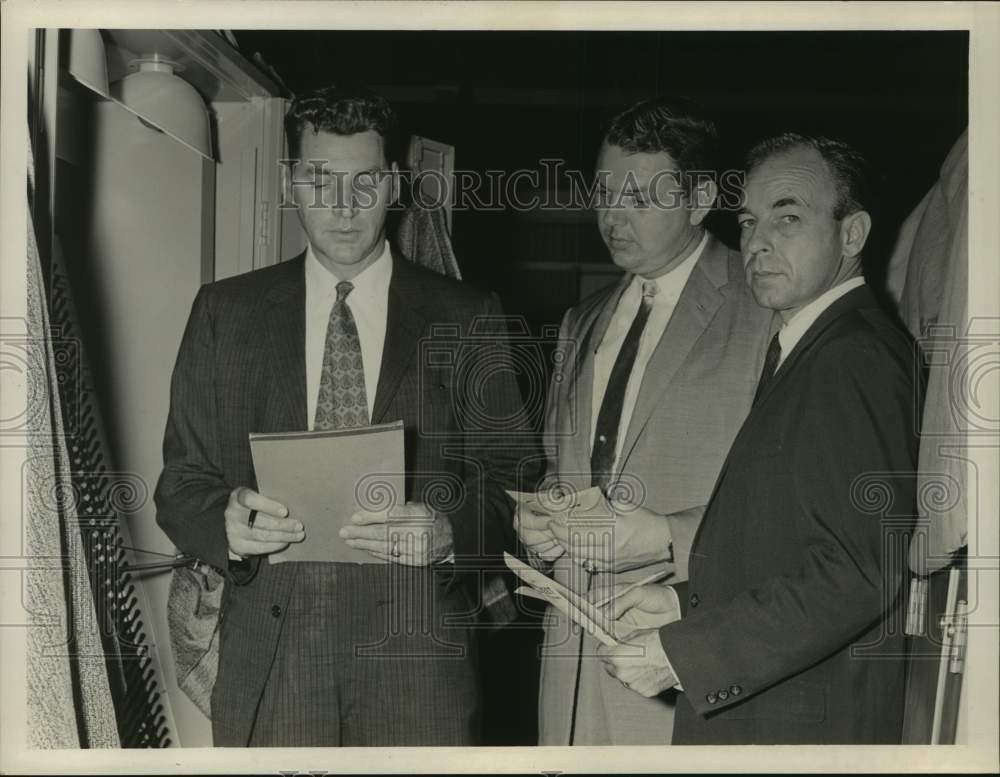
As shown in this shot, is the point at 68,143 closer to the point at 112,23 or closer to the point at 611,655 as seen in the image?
the point at 112,23

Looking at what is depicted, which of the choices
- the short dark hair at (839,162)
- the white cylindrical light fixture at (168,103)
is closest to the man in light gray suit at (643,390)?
the short dark hair at (839,162)

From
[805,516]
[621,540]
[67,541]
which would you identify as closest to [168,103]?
[67,541]

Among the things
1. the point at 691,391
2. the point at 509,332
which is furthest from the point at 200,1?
the point at 691,391

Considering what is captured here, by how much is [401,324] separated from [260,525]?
0.51 m

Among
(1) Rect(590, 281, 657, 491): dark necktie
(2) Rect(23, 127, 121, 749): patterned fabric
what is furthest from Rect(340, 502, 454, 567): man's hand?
(2) Rect(23, 127, 121, 749): patterned fabric

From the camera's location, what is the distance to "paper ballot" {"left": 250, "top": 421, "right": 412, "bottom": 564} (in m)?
2.28

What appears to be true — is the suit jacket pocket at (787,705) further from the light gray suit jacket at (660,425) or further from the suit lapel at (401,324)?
the suit lapel at (401,324)

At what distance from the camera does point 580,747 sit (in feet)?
7.85

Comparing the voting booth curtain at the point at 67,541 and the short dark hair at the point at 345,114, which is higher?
the short dark hair at the point at 345,114

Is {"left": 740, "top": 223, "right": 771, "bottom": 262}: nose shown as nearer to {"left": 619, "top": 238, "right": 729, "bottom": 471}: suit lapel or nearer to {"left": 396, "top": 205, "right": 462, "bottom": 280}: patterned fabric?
{"left": 619, "top": 238, "right": 729, "bottom": 471}: suit lapel

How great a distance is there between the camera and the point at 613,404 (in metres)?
2.34

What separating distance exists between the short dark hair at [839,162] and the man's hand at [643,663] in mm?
969

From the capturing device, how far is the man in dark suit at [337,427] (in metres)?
2.34

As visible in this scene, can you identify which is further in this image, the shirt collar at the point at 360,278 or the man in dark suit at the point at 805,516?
the shirt collar at the point at 360,278
